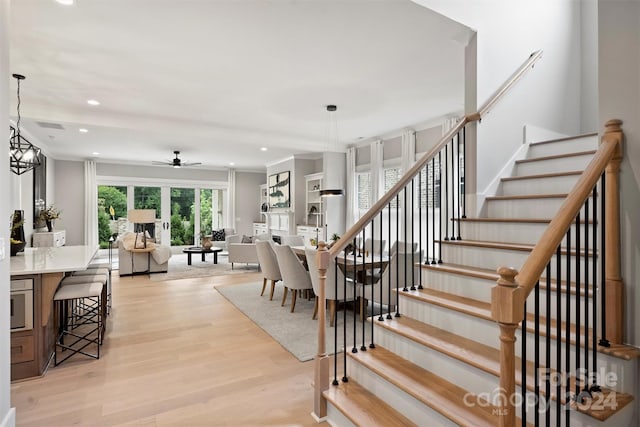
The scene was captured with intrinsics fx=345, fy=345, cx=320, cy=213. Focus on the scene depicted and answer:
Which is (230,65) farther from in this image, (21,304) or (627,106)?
(627,106)

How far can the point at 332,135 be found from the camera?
7.07m

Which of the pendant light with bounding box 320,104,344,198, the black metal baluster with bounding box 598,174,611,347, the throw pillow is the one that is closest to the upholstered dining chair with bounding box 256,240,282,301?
the pendant light with bounding box 320,104,344,198

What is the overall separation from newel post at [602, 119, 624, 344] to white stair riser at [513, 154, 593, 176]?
1.35 meters

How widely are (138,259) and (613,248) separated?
770 cm

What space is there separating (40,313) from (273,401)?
6.88 feet

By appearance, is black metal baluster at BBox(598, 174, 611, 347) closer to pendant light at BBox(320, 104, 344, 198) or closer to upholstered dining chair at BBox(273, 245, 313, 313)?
upholstered dining chair at BBox(273, 245, 313, 313)

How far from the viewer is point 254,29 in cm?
302

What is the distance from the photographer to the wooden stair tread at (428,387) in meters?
1.67

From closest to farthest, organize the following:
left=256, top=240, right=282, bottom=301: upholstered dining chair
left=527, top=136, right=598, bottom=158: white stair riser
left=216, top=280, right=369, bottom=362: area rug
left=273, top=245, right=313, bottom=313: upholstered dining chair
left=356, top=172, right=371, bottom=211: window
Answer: left=527, top=136, right=598, bottom=158: white stair riser
left=216, top=280, right=369, bottom=362: area rug
left=273, top=245, right=313, bottom=313: upholstered dining chair
left=256, top=240, right=282, bottom=301: upholstered dining chair
left=356, top=172, right=371, bottom=211: window

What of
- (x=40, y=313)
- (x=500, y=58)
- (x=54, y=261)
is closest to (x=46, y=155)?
(x=54, y=261)

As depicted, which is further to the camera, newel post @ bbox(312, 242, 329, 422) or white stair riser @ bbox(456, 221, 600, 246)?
white stair riser @ bbox(456, 221, 600, 246)

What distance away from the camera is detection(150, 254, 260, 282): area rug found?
7127mm

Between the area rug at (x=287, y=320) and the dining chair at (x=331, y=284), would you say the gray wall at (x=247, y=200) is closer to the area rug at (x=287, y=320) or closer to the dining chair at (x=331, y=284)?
the area rug at (x=287, y=320)

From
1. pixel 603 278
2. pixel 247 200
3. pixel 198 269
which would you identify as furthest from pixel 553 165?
pixel 247 200
